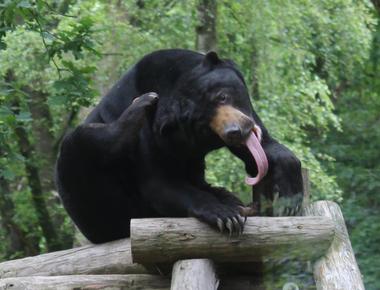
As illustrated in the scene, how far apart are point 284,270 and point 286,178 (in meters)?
0.53

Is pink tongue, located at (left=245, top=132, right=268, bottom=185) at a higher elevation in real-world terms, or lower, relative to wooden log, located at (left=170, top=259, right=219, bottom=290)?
higher

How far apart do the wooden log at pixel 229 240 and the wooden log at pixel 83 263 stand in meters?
0.51

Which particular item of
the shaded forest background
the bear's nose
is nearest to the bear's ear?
the bear's nose

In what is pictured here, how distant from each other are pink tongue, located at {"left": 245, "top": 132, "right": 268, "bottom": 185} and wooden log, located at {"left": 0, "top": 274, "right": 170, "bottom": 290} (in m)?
0.73

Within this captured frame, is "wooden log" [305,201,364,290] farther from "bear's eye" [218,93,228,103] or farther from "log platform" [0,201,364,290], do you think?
"bear's eye" [218,93,228,103]

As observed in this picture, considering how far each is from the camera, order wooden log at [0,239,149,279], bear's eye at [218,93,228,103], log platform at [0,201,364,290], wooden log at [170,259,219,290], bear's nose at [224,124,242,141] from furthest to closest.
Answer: wooden log at [0,239,149,279] → bear's eye at [218,93,228,103] → bear's nose at [224,124,242,141] → log platform at [0,201,364,290] → wooden log at [170,259,219,290]

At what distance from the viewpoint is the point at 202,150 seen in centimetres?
467

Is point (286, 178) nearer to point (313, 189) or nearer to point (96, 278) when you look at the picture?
point (96, 278)

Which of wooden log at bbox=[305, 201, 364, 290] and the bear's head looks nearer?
wooden log at bbox=[305, 201, 364, 290]

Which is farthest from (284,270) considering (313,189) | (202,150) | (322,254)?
(313,189)

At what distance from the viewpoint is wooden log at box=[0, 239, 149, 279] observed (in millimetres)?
4699

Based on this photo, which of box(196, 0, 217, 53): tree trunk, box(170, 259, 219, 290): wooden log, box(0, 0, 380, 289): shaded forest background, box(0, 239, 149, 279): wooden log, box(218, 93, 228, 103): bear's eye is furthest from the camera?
box(0, 0, 380, 289): shaded forest background

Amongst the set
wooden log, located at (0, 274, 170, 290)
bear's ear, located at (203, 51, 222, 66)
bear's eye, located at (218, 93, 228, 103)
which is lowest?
wooden log, located at (0, 274, 170, 290)

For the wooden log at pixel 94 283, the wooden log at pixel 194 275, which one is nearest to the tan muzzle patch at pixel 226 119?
→ the wooden log at pixel 194 275
